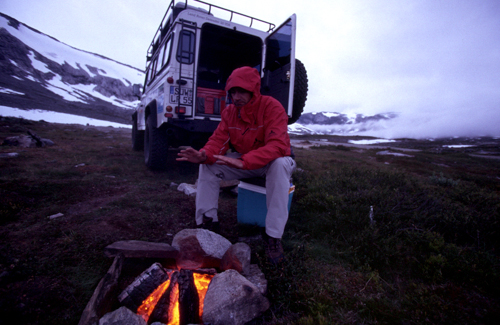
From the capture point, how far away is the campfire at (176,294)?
4.55ft

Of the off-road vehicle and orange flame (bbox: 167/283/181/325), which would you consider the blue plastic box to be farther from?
the off-road vehicle

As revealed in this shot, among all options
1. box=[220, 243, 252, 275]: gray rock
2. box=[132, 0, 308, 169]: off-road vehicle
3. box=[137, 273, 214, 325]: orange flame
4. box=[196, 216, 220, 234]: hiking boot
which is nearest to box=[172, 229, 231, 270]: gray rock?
box=[220, 243, 252, 275]: gray rock

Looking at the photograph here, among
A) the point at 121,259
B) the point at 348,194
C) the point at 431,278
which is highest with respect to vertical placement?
the point at 348,194

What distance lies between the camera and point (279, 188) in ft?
6.89

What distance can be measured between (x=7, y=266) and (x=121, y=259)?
2.57ft

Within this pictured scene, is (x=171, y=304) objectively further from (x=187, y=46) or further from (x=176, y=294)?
(x=187, y=46)

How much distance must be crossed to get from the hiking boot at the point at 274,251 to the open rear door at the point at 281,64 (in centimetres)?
262

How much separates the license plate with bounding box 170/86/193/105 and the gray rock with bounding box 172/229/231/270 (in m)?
2.91

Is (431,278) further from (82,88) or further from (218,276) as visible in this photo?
(82,88)

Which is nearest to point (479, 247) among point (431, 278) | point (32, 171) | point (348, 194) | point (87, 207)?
point (431, 278)

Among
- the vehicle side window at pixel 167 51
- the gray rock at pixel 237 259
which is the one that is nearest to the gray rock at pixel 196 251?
the gray rock at pixel 237 259

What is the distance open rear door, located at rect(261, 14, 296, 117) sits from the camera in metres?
3.96

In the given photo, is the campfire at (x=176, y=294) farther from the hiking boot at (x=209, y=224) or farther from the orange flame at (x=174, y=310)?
the hiking boot at (x=209, y=224)

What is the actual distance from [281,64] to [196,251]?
371 centimetres
